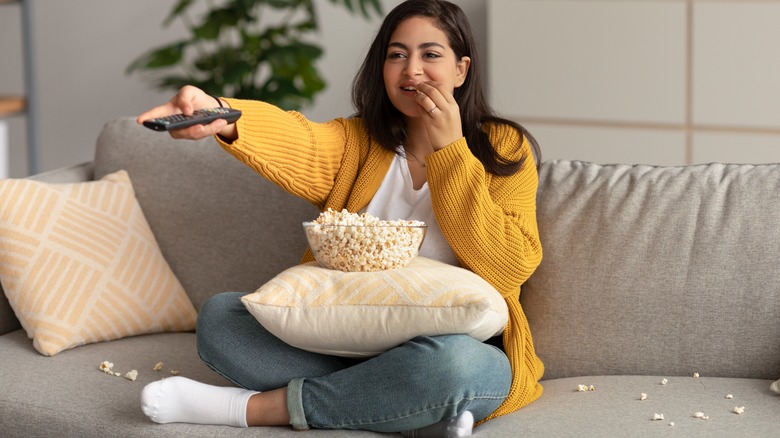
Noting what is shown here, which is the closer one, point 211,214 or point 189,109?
point 189,109

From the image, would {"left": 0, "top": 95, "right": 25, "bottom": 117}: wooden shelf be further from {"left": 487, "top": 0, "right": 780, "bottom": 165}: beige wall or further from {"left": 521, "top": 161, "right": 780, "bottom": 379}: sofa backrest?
{"left": 521, "top": 161, "right": 780, "bottom": 379}: sofa backrest

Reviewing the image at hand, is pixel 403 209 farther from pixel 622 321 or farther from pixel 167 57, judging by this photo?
pixel 167 57

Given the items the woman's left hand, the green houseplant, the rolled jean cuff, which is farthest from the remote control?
the green houseplant

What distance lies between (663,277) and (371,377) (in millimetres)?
682

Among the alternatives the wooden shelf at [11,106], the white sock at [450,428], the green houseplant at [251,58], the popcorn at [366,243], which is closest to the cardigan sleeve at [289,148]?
the popcorn at [366,243]

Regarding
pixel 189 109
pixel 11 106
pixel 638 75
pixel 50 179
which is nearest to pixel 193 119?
pixel 189 109

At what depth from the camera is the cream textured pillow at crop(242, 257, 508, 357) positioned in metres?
1.61

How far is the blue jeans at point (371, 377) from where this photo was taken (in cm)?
160

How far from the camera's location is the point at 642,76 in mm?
3512

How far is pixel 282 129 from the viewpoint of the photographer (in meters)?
1.91

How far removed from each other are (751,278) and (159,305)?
1267 millimetres

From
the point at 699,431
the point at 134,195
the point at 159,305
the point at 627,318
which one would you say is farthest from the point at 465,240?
the point at 134,195

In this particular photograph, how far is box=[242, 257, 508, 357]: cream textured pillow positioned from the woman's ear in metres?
0.50

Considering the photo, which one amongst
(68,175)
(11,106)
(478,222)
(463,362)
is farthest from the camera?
(11,106)
